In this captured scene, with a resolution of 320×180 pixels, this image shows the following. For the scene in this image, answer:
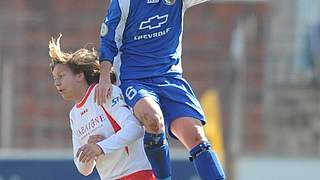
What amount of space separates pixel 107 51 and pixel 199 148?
666mm

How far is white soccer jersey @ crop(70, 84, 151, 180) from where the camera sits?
22.8 feet

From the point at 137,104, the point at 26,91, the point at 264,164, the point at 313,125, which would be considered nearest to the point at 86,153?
the point at 137,104

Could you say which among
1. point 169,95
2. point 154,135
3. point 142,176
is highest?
point 169,95

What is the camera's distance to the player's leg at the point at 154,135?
693 centimetres

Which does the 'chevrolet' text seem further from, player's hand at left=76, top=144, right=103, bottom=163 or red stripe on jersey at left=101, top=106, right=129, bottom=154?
player's hand at left=76, top=144, right=103, bottom=163

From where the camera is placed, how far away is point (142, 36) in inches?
279

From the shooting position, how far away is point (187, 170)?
35.9ft

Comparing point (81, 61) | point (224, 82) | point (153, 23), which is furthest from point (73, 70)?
point (224, 82)

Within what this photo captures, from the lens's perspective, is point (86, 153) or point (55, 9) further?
point (55, 9)

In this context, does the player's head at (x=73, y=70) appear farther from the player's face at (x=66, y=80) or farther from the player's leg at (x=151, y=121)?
the player's leg at (x=151, y=121)

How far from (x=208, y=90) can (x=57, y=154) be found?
1.73 metres

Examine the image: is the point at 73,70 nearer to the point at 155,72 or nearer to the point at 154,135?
the point at 155,72

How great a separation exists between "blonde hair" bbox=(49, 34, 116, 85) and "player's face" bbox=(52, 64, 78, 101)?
2cm

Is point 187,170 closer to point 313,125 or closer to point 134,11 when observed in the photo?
point 313,125
